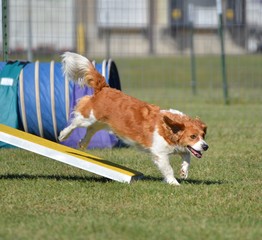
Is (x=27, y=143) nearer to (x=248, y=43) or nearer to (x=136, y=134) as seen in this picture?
(x=136, y=134)

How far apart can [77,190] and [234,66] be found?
1313 cm

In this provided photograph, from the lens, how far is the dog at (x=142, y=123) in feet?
19.7

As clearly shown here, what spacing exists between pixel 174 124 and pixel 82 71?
4.25 feet

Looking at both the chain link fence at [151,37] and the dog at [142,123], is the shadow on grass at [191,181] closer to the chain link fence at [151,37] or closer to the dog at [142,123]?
the dog at [142,123]

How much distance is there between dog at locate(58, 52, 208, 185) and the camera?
19.7ft

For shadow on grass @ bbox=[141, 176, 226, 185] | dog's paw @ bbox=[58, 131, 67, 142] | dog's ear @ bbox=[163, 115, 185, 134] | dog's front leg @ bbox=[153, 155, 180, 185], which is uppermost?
dog's ear @ bbox=[163, 115, 185, 134]

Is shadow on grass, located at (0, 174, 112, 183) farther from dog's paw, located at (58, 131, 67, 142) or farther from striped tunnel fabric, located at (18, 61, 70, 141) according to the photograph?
striped tunnel fabric, located at (18, 61, 70, 141)

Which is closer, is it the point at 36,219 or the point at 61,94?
the point at 36,219

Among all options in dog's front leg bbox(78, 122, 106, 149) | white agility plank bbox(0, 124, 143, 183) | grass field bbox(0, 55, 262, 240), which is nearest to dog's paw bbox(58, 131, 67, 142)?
dog's front leg bbox(78, 122, 106, 149)

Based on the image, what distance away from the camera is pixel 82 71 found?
6898mm

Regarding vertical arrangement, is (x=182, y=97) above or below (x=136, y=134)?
below

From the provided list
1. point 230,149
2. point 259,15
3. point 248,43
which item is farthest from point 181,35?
point 230,149

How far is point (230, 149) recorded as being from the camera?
27.7 feet

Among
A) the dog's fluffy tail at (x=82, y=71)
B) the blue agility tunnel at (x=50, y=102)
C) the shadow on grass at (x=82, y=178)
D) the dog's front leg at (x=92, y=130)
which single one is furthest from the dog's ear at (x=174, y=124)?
the blue agility tunnel at (x=50, y=102)
